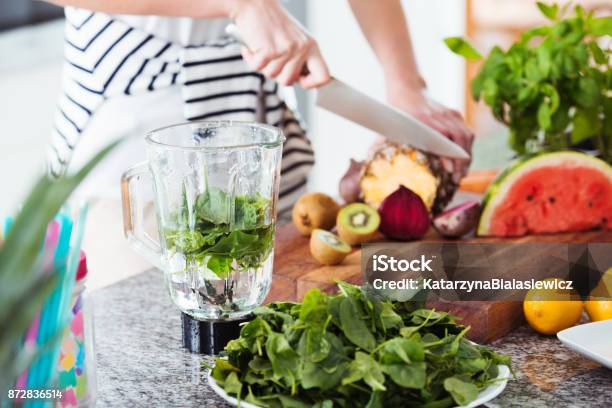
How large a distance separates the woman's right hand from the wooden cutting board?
13.2 inches

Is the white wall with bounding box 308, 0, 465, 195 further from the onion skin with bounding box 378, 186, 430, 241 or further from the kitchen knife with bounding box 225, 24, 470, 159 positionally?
the onion skin with bounding box 378, 186, 430, 241

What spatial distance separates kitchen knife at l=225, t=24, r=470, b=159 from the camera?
6.36 ft

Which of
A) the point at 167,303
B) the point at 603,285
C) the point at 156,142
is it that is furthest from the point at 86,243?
the point at 603,285

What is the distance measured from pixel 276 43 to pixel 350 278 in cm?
53

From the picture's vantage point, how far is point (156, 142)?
4.62 feet

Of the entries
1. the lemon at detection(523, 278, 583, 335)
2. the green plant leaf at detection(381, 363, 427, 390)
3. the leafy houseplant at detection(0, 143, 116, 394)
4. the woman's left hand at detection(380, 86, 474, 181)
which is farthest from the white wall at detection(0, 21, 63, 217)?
the leafy houseplant at detection(0, 143, 116, 394)

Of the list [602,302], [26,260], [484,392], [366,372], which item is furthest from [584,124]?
[26,260]

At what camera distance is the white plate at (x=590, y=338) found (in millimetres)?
1345

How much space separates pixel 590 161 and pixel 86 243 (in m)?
1.12

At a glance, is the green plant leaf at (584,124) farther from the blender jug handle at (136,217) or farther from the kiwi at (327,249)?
the blender jug handle at (136,217)

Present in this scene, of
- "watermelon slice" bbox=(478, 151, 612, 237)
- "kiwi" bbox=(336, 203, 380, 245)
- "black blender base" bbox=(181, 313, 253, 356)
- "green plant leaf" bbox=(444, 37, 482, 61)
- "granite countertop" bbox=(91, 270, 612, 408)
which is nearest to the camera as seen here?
"granite countertop" bbox=(91, 270, 612, 408)

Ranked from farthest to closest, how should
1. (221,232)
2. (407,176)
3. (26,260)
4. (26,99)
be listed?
(26,99) → (407,176) → (221,232) → (26,260)

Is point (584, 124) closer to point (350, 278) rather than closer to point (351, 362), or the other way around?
point (350, 278)

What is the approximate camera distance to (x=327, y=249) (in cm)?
173
